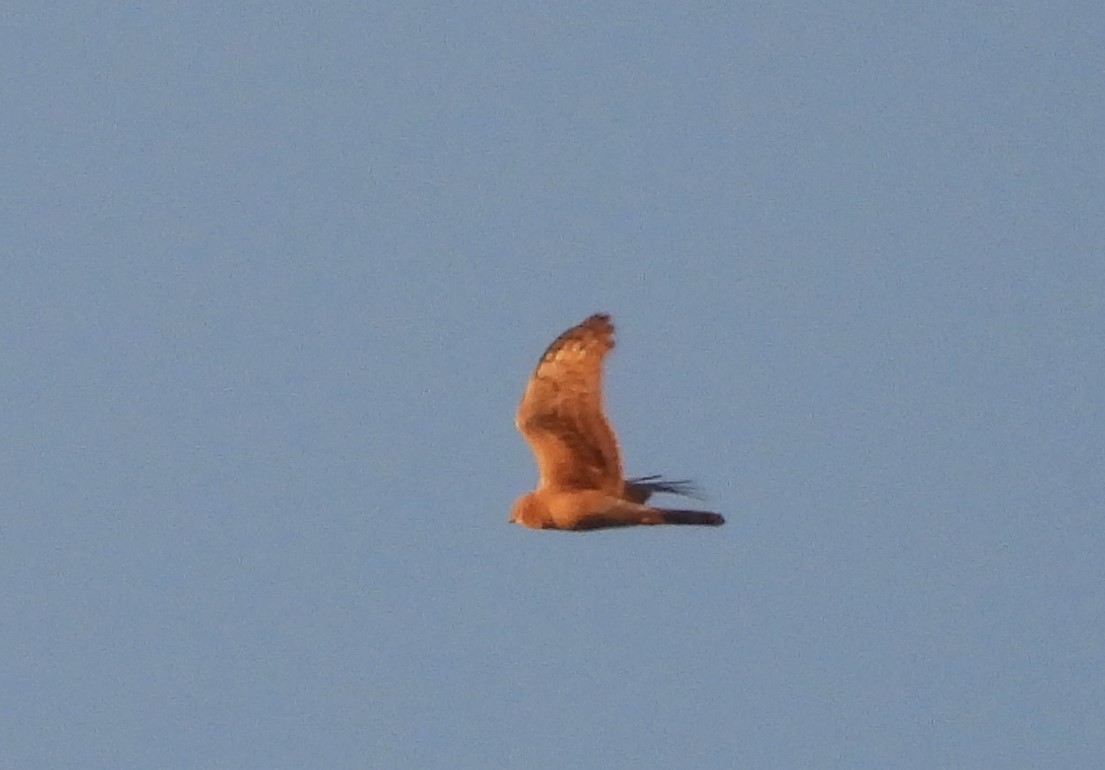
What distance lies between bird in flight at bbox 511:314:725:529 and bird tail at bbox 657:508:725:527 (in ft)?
0.83

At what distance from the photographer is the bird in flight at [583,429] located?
134ft

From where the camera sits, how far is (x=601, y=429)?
40.9 m

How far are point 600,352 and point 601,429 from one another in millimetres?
729

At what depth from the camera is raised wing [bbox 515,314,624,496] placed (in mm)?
40906

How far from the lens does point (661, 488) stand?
4122 cm

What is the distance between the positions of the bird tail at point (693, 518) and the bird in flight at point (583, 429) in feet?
0.83

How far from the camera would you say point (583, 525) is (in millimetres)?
41281

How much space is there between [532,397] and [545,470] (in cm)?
80

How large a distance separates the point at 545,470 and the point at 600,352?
133 centimetres

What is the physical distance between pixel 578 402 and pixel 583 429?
0.86 ft

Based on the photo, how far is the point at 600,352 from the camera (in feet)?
134

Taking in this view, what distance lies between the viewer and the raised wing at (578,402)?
40.9 meters

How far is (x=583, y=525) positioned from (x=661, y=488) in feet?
2.71

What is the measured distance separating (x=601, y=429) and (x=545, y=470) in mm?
831
